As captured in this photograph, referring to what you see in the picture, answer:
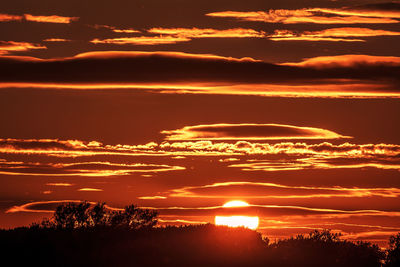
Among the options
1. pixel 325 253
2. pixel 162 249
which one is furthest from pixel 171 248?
pixel 325 253

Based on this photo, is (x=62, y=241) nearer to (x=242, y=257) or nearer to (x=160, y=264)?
(x=160, y=264)

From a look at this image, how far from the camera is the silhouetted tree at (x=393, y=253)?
111 metres

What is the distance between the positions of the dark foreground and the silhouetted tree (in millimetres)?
1901

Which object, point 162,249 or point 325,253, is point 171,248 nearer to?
point 162,249

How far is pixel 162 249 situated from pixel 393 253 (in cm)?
3683

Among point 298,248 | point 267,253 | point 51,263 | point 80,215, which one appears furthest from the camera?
point 80,215

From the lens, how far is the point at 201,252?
102 metres

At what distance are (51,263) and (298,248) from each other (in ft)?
114

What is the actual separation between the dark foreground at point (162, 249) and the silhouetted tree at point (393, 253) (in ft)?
6.24

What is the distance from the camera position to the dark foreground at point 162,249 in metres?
98.3

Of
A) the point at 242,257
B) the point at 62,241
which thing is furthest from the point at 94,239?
the point at 242,257

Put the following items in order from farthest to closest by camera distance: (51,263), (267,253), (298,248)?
(298,248) < (267,253) < (51,263)

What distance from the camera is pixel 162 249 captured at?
3935 inches

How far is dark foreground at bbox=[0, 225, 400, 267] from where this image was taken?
98.3 metres
